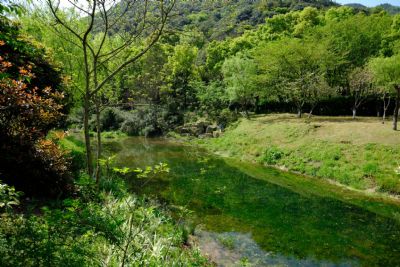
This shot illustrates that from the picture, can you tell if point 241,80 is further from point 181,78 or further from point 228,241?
point 228,241

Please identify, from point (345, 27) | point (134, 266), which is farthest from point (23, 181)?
point (345, 27)

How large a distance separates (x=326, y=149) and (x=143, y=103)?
1754 centimetres

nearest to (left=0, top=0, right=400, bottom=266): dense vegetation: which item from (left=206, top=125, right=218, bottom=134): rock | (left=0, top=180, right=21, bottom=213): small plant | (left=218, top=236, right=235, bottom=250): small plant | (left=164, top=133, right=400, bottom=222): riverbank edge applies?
(left=0, top=180, right=21, bottom=213): small plant

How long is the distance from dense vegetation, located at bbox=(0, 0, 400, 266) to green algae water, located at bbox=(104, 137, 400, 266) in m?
1.60

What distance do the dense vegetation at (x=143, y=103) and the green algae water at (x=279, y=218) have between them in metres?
1.60

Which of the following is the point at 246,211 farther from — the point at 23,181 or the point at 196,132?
the point at 196,132

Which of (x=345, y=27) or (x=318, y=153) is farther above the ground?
(x=345, y=27)

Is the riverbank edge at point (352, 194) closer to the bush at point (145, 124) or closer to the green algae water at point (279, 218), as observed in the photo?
the green algae water at point (279, 218)

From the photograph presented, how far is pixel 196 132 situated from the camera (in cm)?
4066

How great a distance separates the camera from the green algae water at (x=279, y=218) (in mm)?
10992

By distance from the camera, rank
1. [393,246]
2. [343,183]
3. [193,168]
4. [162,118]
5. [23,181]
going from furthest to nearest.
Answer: [162,118], [193,168], [343,183], [393,246], [23,181]

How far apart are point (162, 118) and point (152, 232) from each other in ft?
119

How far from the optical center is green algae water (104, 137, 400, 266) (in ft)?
36.1

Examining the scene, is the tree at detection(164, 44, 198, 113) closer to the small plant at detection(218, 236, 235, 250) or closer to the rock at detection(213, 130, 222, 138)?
the rock at detection(213, 130, 222, 138)
